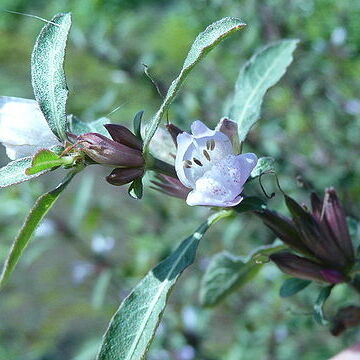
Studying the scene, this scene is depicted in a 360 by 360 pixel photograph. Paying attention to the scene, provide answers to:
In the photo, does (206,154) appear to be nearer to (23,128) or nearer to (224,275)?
(23,128)

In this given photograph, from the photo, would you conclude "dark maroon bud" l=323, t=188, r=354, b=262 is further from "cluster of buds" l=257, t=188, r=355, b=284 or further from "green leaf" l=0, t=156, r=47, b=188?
"green leaf" l=0, t=156, r=47, b=188

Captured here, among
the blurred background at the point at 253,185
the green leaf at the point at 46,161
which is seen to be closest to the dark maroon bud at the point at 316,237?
the green leaf at the point at 46,161

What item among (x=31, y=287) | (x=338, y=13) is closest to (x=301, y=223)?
(x=338, y=13)

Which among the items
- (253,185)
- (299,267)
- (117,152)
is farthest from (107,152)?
(253,185)

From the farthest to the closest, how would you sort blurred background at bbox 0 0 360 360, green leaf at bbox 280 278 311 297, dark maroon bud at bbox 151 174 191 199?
blurred background at bbox 0 0 360 360 → green leaf at bbox 280 278 311 297 → dark maroon bud at bbox 151 174 191 199

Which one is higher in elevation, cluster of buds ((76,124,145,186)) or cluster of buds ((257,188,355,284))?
cluster of buds ((76,124,145,186))

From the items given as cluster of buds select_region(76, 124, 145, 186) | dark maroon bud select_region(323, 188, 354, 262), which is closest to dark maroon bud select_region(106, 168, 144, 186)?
cluster of buds select_region(76, 124, 145, 186)

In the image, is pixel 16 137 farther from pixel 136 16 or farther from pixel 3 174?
pixel 136 16
